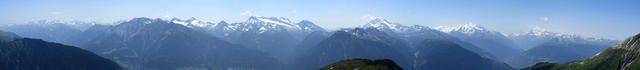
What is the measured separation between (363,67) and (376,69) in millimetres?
12690

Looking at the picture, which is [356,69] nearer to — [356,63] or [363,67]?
[363,67]

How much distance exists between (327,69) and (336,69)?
38.5ft

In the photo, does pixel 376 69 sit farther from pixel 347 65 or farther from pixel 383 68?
pixel 347 65

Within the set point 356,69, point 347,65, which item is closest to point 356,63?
point 347,65

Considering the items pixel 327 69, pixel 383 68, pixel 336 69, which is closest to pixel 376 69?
pixel 383 68

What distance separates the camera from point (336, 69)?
164750mm

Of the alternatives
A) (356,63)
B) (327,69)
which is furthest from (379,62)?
(327,69)

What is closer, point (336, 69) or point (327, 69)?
point (336, 69)

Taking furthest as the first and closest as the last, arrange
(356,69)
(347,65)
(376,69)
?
(347,65)
(356,69)
(376,69)

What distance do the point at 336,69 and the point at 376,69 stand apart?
63.7 ft

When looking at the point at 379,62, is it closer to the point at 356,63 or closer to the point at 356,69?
the point at 356,63

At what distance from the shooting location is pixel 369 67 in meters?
159

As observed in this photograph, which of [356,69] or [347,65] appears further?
[347,65]

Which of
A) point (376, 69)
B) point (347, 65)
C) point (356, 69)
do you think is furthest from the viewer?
point (347, 65)
